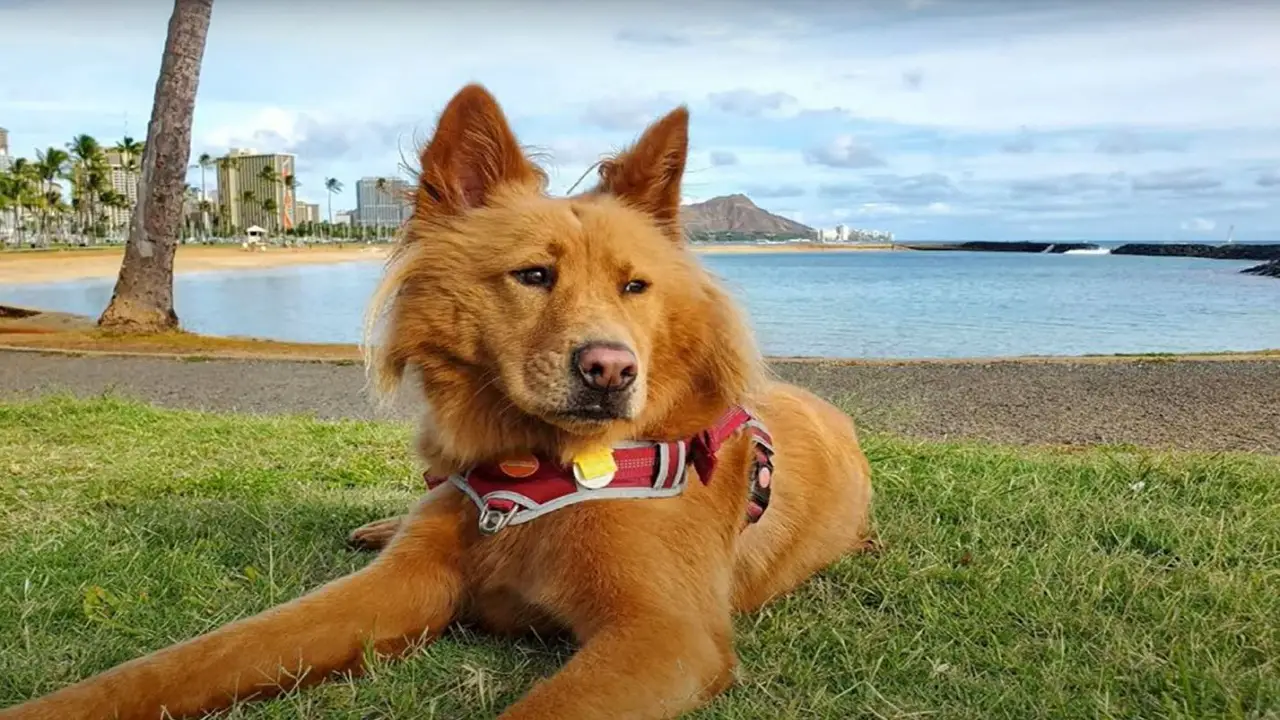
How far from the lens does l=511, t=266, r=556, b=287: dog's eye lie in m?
2.97

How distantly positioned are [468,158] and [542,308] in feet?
2.38

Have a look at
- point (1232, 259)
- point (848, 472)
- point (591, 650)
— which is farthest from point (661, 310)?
point (1232, 259)

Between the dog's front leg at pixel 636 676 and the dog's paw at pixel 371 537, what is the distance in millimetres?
1747

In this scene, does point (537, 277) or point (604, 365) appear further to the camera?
point (537, 277)

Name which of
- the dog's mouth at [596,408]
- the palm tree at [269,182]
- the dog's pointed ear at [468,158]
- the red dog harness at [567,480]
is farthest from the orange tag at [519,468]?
the palm tree at [269,182]

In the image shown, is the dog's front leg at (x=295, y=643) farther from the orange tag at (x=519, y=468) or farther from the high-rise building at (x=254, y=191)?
the high-rise building at (x=254, y=191)

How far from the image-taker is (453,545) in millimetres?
3053

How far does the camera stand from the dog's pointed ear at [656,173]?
3340mm

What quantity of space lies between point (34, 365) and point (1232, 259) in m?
120

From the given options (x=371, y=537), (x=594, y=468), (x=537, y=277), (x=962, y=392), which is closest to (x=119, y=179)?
(x=962, y=392)

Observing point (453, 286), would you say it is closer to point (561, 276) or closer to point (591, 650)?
point (561, 276)

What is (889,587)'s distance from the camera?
349 centimetres

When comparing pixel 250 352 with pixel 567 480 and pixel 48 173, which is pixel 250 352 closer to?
pixel 567 480

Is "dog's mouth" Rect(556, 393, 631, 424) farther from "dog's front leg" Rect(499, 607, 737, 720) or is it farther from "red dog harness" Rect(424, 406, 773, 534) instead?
"dog's front leg" Rect(499, 607, 737, 720)
